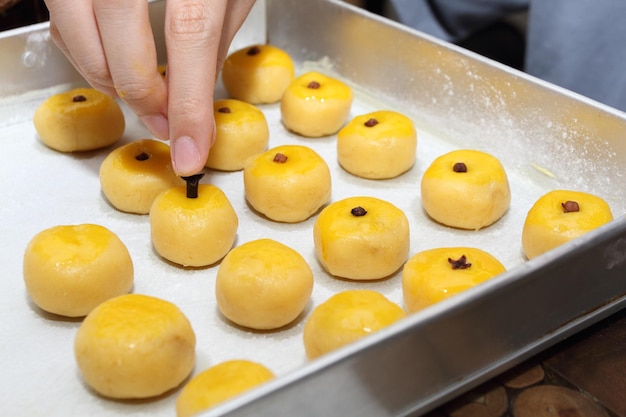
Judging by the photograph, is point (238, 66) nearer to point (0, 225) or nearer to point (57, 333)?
point (0, 225)

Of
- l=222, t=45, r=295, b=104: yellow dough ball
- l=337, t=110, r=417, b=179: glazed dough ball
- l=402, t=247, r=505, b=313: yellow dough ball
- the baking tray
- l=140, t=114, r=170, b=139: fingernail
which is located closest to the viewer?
the baking tray

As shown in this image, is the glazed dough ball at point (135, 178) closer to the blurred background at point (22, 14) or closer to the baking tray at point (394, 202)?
the baking tray at point (394, 202)

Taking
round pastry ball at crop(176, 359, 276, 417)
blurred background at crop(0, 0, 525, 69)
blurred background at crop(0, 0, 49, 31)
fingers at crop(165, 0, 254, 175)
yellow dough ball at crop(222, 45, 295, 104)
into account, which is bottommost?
blurred background at crop(0, 0, 525, 69)

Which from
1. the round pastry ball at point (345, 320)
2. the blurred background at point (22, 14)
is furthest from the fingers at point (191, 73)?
the blurred background at point (22, 14)

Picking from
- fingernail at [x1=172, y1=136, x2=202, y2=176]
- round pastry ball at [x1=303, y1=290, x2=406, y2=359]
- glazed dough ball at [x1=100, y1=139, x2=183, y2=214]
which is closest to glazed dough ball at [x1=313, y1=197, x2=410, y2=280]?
round pastry ball at [x1=303, y1=290, x2=406, y2=359]

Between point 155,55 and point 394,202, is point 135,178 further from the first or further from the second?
point 394,202

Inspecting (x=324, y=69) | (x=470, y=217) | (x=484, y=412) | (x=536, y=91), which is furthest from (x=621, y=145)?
(x=324, y=69)

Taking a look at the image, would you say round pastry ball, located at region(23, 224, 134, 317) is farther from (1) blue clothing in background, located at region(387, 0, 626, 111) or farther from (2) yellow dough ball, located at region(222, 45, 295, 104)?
(1) blue clothing in background, located at region(387, 0, 626, 111)

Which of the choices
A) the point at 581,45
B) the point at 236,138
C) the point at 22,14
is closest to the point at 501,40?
the point at 581,45
